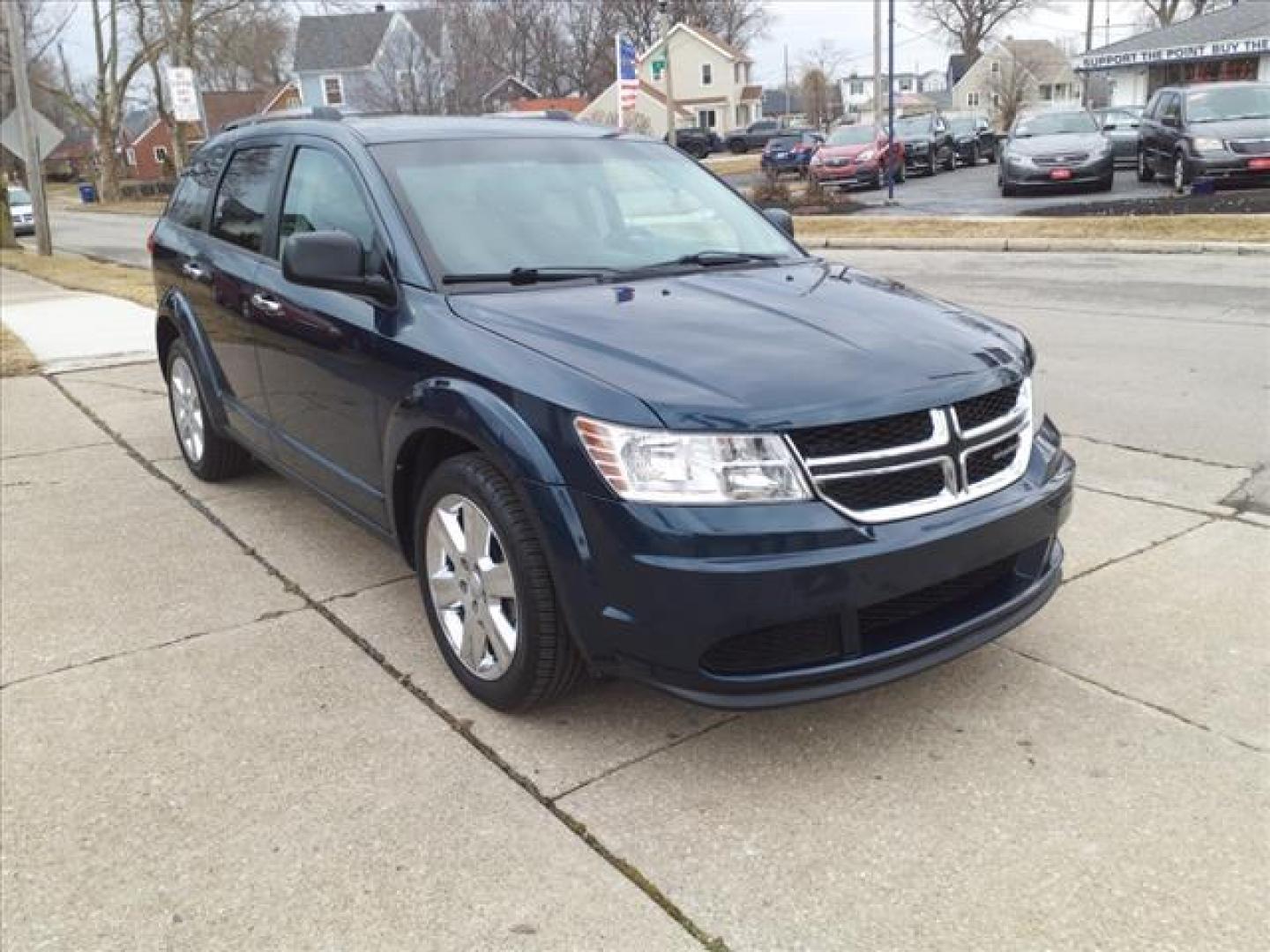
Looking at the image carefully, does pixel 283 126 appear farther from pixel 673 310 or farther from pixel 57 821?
pixel 57 821

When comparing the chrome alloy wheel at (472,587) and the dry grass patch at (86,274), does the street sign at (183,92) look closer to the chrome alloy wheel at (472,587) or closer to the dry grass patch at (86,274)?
the dry grass patch at (86,274)

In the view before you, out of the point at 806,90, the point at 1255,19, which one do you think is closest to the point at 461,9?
the point at 806,90

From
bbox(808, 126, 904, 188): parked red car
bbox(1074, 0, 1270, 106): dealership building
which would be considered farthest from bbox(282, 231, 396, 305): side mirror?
bbox(1074, 0, 1270, 106): dealership building

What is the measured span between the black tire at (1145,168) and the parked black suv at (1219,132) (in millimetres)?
1606

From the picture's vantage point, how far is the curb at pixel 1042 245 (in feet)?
42.8

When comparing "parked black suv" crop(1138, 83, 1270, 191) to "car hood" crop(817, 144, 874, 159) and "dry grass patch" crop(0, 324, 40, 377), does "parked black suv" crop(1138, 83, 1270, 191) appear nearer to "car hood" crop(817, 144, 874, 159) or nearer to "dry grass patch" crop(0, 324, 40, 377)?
"car hood" crop(817, 144, 874, 159)

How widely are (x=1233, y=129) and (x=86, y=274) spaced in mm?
18133

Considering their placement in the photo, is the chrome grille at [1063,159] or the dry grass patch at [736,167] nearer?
the chrome grille at [1063,159]

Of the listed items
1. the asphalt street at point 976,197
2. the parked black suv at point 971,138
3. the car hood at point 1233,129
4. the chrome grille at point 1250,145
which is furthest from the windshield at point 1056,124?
the parked black suv at point 971,138

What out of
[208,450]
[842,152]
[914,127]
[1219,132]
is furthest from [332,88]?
[208,450]

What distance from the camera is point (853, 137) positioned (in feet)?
86.3

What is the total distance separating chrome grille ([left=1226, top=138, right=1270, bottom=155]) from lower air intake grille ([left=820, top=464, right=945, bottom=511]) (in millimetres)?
17065

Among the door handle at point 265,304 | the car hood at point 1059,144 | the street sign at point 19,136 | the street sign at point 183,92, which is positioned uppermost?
the street sign at point 183,92

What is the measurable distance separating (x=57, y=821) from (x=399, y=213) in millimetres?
2084
